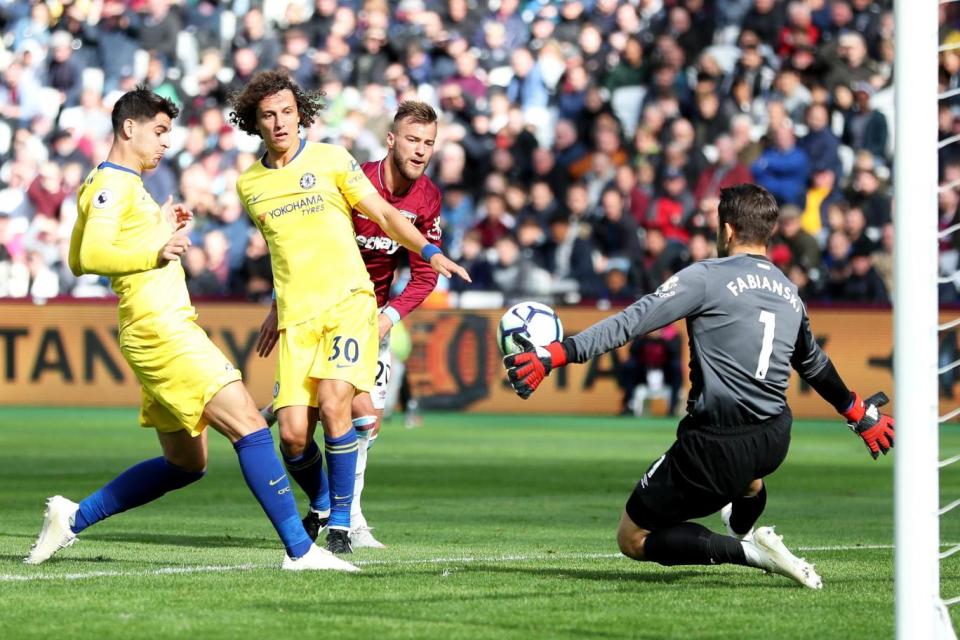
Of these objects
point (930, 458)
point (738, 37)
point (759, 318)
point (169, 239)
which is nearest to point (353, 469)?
point (169, 239)

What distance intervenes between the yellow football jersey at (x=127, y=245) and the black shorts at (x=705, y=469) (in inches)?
90.1

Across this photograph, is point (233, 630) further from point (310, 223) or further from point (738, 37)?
point (738, 37)

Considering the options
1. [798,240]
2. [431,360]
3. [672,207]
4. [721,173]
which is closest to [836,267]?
[798,240]

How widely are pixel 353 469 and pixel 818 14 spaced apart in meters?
16.0

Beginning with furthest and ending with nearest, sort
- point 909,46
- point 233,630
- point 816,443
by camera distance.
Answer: point 816,443
point 233,630
point 909,46

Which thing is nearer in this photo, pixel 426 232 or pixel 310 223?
pixel 310 223

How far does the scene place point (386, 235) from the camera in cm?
1021

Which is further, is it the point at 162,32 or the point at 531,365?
the point at 162,32

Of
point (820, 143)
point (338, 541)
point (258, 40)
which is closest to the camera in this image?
point (338, 541)

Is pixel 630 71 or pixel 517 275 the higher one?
pixel 630 71

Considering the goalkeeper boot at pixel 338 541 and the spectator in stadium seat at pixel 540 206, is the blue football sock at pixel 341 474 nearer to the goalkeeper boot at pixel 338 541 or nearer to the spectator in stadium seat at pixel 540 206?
the goalkeeper boot at pixel 338 541

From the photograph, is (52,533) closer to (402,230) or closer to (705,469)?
(402,230)

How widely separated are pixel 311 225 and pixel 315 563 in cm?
177

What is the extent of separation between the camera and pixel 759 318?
7559 millimetres
